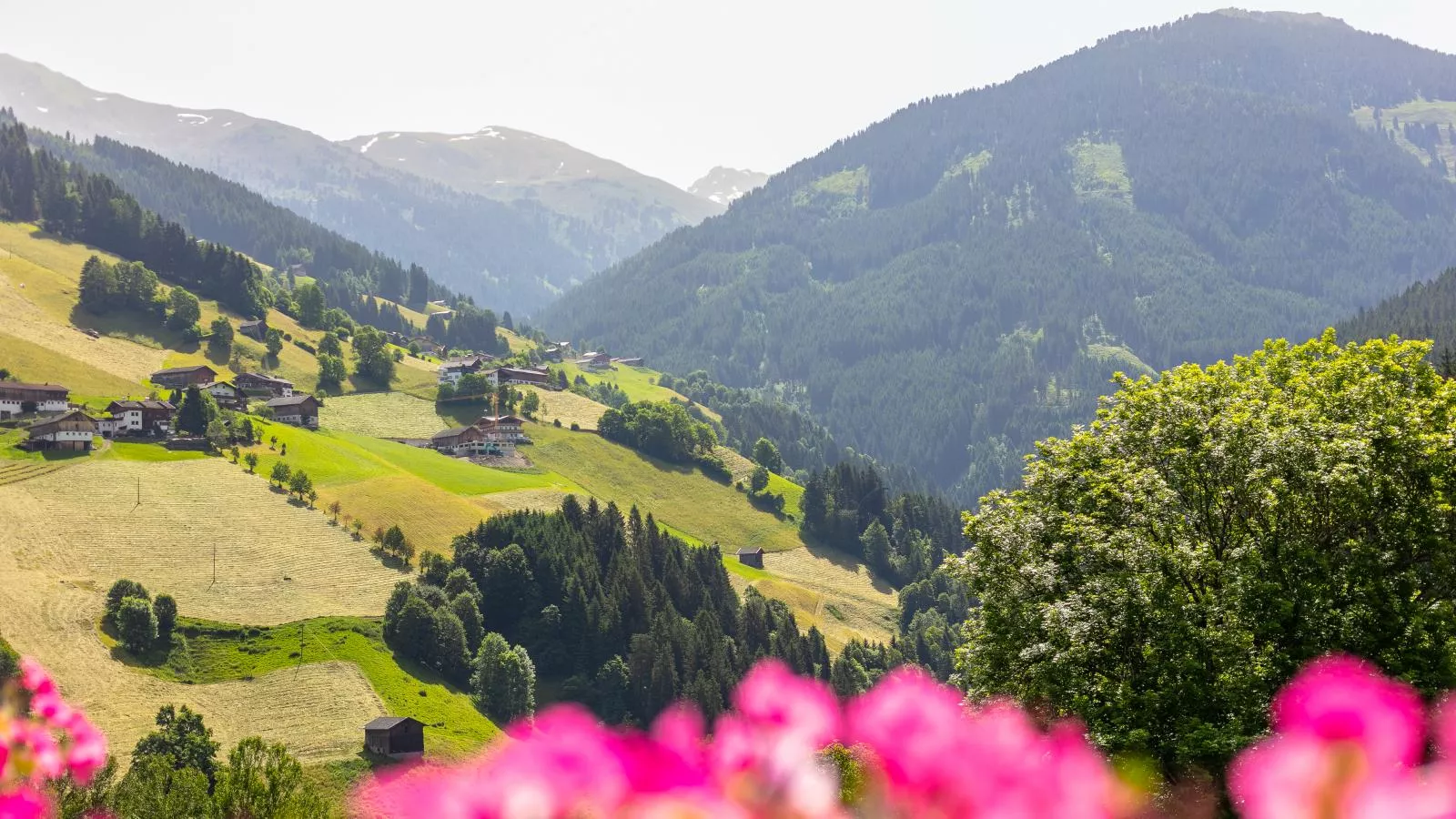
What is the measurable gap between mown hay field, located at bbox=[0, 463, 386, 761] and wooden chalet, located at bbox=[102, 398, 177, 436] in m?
39.3

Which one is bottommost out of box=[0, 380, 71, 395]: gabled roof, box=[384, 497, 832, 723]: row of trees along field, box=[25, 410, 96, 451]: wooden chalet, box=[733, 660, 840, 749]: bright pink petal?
box=[384, 497, 832, 723]: row of trees along field

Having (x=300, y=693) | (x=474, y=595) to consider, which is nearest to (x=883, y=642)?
(x=474, y=595)

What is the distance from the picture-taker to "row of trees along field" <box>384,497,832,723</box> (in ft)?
399

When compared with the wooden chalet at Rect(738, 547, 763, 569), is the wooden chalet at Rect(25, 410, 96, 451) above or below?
above

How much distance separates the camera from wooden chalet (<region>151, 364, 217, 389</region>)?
600ft

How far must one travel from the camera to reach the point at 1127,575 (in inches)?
1441

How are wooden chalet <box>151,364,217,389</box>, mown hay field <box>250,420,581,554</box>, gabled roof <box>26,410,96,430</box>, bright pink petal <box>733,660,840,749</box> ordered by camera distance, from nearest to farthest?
1. bright pink petal <box>733,660,840,749</box>
2. gabled roof <box>26,410,96,430</box>
3. mown hay field <box>250,420,581,554</box>
4. wooden chalet <box>151,364,217,389</box>

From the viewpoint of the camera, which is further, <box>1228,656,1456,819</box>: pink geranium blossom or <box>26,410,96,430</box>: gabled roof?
<box>26,410,96,430</box>: gabled roof

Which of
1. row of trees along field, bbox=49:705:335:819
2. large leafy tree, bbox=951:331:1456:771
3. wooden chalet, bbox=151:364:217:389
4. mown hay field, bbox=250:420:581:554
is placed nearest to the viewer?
large leafy tree, bbox=951:331:1456:771

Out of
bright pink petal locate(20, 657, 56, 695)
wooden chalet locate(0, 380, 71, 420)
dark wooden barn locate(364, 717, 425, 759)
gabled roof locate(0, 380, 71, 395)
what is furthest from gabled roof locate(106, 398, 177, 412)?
bright pink petal locate(20, 657, 56, 695)

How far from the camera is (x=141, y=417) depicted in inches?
6078

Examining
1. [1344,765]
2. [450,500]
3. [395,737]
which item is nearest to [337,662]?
[395,737]

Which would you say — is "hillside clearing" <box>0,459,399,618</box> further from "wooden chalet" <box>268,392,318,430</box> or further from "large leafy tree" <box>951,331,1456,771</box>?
"large leafy tree" <box>951,331,1456,771</box>

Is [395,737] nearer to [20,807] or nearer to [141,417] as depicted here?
[141,417]
